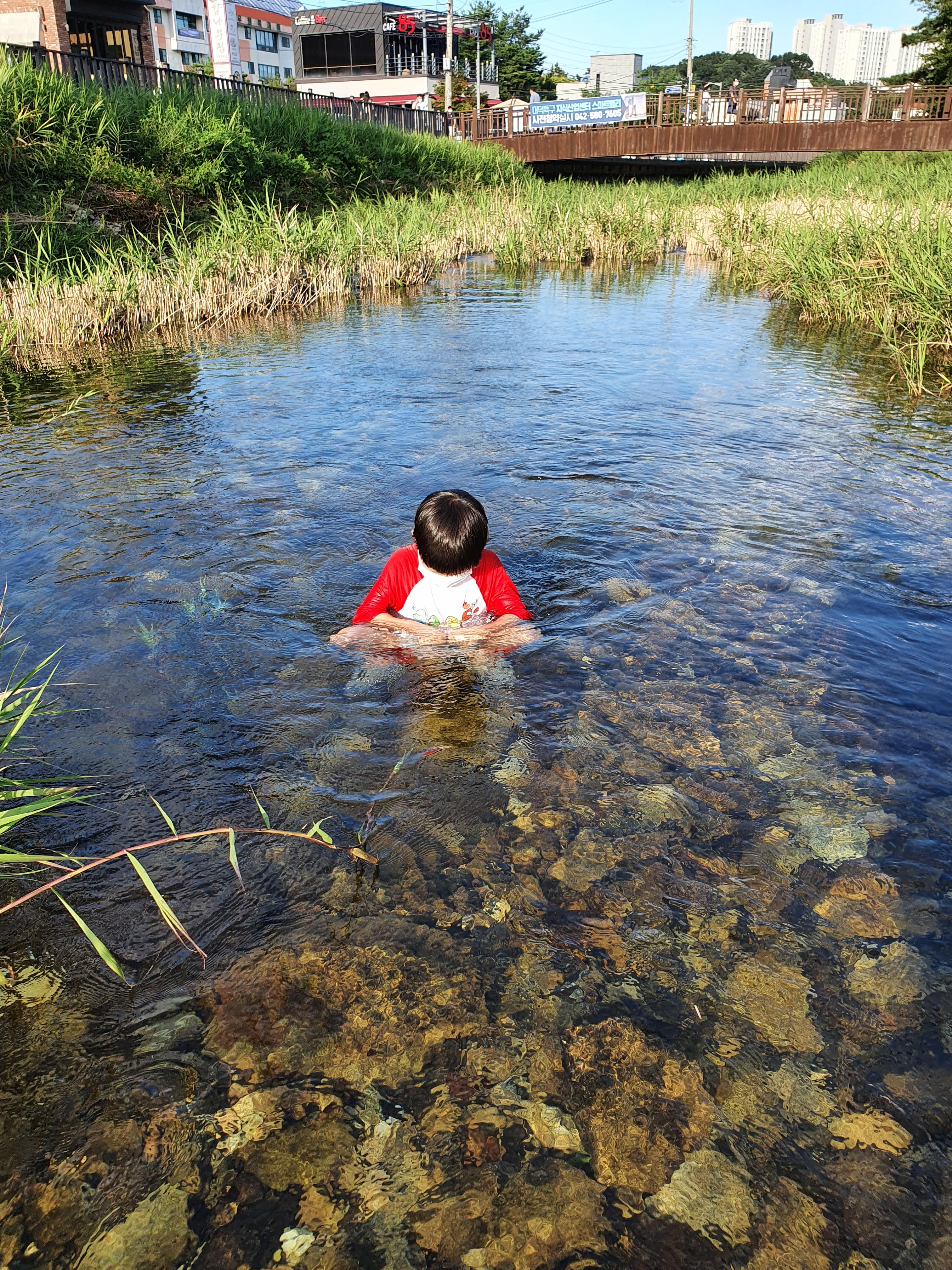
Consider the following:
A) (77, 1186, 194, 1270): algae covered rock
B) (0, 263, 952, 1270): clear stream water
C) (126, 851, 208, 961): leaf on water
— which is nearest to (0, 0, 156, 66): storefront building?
(0, 263, 952, 1270): clear stream water

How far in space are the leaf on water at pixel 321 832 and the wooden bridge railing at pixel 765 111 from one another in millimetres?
31663

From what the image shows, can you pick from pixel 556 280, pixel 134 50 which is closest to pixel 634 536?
pixel 556 280

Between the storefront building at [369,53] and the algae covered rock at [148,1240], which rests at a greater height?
the storefront building at [369,53]

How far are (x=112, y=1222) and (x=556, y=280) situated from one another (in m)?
15.8

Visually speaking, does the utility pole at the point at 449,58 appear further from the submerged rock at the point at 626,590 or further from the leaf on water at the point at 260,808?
the leaf on water at the point at 260,808

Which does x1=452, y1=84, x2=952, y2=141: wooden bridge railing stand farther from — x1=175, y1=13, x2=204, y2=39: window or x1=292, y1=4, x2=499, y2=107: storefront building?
x1=175, y1=13, x2=204, y2=39: window

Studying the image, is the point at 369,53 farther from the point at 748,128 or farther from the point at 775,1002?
the point at 775,1002

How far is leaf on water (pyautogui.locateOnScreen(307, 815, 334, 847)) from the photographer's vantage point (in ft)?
7.40

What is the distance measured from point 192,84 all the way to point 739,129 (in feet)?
62.2

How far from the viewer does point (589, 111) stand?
2917 centimetres

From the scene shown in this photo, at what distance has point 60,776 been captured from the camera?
111 inches

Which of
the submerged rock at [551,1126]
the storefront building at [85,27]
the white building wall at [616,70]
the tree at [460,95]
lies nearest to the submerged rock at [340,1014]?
the submerged rock at [551,1126]

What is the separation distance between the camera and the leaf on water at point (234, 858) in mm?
2008

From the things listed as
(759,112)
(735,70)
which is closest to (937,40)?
(759,112)
